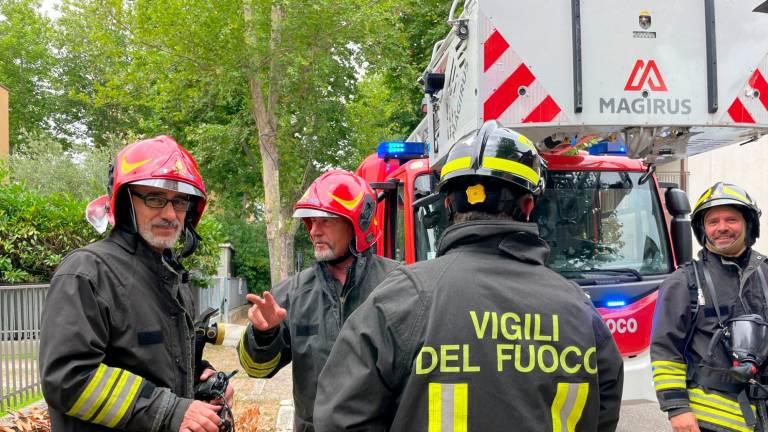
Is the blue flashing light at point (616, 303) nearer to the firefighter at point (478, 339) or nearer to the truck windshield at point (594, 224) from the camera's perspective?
the truck windshield at point (594, 224)

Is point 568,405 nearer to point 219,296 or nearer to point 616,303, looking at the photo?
point 616,303

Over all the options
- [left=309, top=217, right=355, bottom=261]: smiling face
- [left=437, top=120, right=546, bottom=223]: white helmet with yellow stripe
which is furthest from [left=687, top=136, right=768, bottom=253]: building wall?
[left=437, top=120, right=546, bottom=223]: white helmet with yellow stripe

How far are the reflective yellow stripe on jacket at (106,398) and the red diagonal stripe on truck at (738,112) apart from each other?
3896 mm

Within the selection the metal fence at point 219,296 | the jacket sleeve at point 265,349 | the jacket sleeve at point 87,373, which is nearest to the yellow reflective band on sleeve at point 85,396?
the jacket sleeve at point 87,373

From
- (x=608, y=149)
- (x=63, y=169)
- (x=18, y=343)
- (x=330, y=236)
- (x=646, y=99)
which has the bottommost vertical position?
(x=18, y=343)

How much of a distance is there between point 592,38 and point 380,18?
975 cm

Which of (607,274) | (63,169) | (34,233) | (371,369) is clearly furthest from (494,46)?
(63,169)

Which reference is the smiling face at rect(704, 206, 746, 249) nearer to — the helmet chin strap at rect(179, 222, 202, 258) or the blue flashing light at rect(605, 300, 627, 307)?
the blue flashing light at rect(605, 300, 627, 307)

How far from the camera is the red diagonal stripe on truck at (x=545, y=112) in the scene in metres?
4.33

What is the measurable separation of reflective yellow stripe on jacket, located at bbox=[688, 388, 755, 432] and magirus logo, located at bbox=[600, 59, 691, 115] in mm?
1777

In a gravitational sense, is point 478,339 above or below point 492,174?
below

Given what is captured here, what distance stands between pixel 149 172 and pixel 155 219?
0.61 feet

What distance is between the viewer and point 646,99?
4.29 m

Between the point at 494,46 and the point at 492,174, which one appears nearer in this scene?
the point at 492,174
